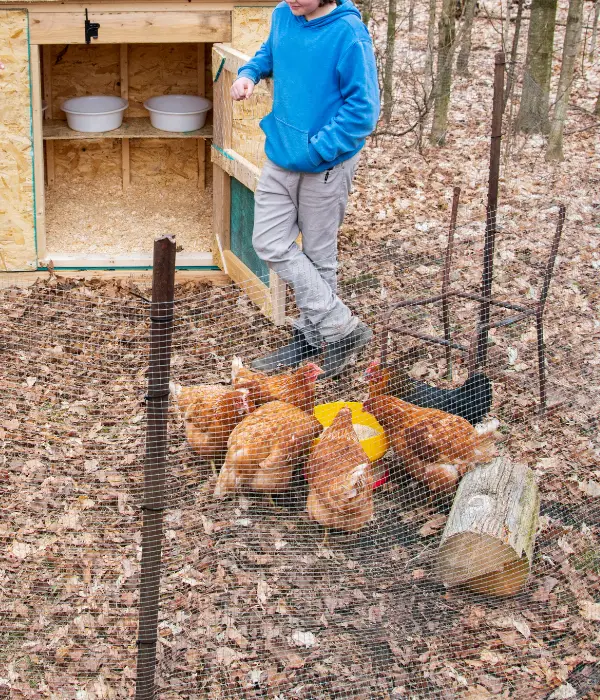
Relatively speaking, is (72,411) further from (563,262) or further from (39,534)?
(563,262)

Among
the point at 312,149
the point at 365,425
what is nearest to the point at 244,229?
the point at 312,149

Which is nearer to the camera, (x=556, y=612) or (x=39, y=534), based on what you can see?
(x=556, y=612)

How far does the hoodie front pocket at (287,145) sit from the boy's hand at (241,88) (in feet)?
0.67

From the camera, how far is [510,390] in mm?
4996

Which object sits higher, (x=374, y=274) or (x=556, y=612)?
(x=374, y=274)

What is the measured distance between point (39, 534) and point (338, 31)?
273 centimetres

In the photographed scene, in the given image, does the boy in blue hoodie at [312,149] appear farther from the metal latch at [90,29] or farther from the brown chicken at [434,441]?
the metal latch at [90,29]

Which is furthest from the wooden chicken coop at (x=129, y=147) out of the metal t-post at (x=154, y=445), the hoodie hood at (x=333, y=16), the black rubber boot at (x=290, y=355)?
the metal t-post at (x=154, y=445)

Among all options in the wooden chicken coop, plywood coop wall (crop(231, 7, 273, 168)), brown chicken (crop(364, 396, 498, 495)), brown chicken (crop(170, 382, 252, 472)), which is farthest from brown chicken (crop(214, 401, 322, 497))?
plywood coop wall (crop(231, 7, 273, 168))

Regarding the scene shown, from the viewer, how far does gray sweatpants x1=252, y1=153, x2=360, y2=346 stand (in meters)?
4.77

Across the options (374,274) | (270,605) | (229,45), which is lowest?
(270,605)

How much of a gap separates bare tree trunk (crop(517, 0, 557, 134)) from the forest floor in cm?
348

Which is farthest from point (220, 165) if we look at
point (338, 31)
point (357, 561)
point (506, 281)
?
point (357, 561)

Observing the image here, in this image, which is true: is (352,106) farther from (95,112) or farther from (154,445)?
(95,112)
